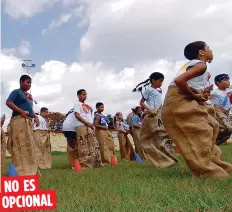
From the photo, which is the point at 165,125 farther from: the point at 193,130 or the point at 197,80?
the point at 197,80

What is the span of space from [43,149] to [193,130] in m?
7.13

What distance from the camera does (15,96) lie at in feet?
23.8

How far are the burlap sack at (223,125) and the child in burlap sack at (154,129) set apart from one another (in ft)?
3.06

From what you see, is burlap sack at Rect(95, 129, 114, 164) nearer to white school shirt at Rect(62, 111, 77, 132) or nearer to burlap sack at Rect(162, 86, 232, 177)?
white school shirt at Rect(62, 111, 77, 132)

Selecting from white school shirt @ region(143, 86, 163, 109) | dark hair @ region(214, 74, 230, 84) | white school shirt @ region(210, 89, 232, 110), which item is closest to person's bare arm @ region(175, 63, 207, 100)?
white school shirt @ region(143, 86, 163, 109)

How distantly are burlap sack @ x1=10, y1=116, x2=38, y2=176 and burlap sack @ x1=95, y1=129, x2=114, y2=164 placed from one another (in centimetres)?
382

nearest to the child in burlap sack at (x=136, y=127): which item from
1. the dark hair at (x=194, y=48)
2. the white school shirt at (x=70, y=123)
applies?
the white school shirt at (x=70, y=123)

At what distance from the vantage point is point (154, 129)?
27.4 ft

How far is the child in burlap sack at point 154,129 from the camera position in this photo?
826 centimetres

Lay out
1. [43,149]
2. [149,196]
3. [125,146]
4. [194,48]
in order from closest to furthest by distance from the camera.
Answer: [149,196], [194,48], [43,149], [125,146]

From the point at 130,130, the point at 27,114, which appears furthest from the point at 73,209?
the point at 130,130

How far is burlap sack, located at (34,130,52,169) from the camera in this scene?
11195 millimetres

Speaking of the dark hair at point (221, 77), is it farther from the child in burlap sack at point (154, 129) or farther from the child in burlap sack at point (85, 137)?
the child in burlap sack at point (85, 137)

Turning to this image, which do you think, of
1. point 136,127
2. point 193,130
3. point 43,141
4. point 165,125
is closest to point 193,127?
point 193,130
